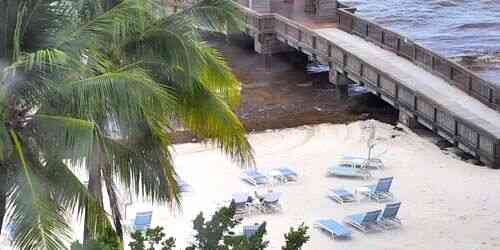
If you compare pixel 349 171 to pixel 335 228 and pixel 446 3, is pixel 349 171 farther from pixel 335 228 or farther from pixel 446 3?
pixel 446 3

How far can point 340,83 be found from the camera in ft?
109

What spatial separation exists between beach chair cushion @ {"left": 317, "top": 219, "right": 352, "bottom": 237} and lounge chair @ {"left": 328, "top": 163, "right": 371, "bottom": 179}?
3.25 metres

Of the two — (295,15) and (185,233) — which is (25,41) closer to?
(185,233)

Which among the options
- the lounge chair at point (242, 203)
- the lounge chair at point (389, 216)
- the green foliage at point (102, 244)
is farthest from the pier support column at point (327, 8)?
the green foliage at point (102, 244)

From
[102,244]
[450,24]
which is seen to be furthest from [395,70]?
[102,244]

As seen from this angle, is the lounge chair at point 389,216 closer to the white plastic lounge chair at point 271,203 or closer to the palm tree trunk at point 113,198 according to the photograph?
the white plastic lounge chair at point 271,203

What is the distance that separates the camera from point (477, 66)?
3900cm

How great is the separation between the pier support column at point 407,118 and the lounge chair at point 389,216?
8.04 meters

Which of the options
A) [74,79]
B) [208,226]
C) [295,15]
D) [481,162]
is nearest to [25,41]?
[74,79]

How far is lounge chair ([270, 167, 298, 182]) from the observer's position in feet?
74.1

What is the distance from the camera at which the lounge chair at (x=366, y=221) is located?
1955 centimetres

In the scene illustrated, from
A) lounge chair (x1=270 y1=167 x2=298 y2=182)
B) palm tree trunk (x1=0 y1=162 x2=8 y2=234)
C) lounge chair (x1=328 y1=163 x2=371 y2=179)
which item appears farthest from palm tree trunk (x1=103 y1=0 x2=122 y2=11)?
lounge chair (x1=328 y1=163 x2=371 y2=179)

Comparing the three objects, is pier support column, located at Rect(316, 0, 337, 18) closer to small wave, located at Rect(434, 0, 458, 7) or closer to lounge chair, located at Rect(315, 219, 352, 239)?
small wave, located at Rect(434, 0, 458, 7)

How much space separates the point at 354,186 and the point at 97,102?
11899 mm
